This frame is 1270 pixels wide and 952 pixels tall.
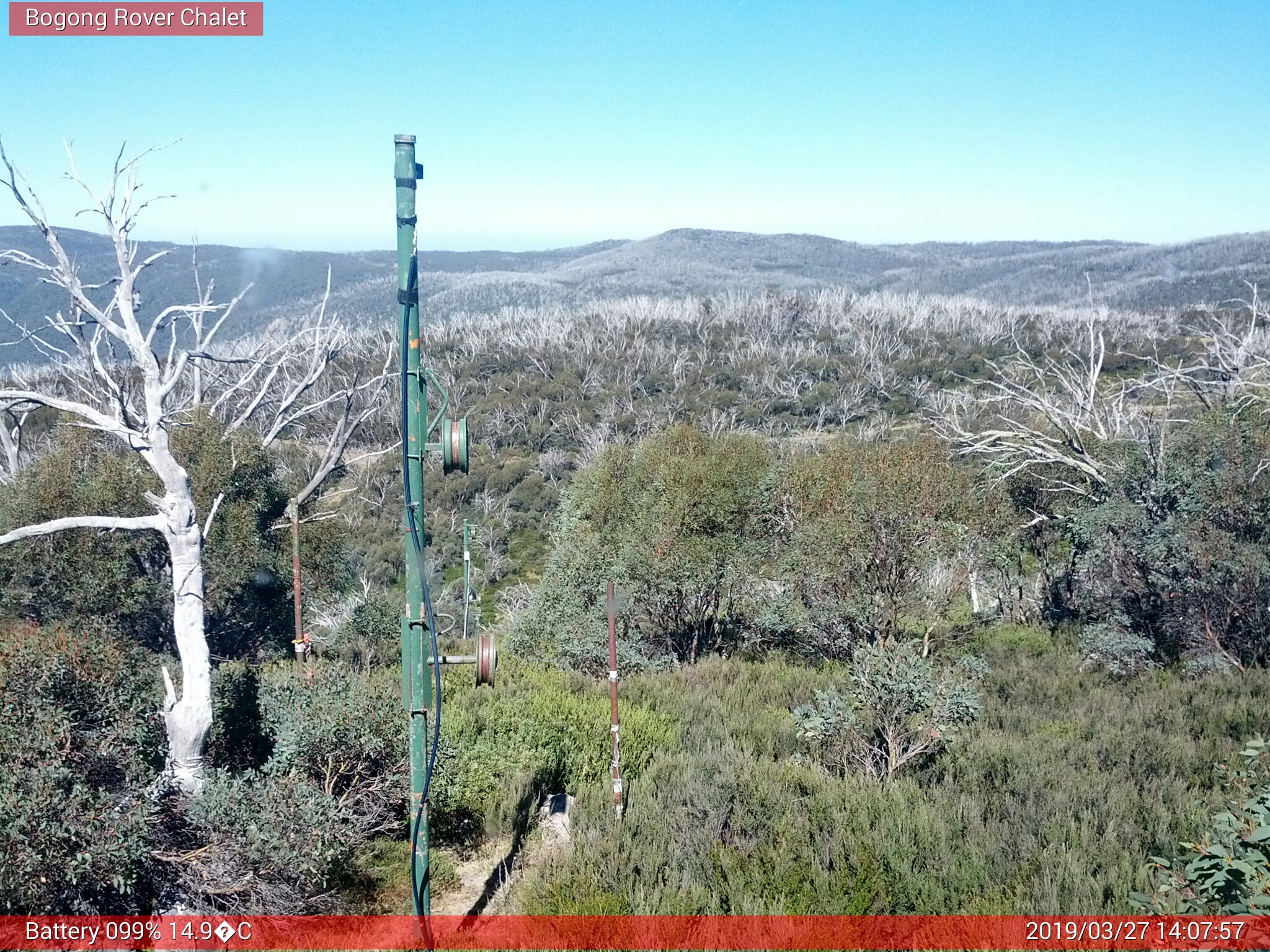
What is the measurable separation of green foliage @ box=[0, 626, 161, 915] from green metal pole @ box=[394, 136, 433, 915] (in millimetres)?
1609

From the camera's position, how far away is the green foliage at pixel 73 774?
4746 millimetres

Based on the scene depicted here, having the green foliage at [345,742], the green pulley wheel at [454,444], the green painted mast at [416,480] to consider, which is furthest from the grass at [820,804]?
the green pulley wheel at [454,444]

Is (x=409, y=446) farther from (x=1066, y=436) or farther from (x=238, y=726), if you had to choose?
(x=1066, y=436)

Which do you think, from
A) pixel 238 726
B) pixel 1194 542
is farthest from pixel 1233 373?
pixel 238 726

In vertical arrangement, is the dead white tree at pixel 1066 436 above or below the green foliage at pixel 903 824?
above

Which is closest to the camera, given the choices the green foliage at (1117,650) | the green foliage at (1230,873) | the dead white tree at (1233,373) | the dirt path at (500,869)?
the green foliage at (1230,873)

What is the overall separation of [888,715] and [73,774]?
247 inches

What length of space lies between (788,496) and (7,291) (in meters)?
47.9

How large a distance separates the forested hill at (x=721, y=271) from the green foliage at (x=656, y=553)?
92.5ft

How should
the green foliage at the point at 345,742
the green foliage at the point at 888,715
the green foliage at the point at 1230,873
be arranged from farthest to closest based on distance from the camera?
the green foliage at the point at 888,715 → the green foliage at the point at 345,742 → the green foliage at the point at 1230,873

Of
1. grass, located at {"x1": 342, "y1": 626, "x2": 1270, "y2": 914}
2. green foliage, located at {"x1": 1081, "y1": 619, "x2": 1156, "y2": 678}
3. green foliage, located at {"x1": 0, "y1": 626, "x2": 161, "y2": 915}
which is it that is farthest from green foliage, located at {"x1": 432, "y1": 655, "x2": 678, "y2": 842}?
green foliage, located at {"x1": 1081, "y1": 619, "x2": 1156, "y2": 678}

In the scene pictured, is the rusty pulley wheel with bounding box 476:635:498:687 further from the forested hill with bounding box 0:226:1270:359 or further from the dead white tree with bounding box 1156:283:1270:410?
the forested hill with bounding box 0:226:1270:359

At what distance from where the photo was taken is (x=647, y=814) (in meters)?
6.93

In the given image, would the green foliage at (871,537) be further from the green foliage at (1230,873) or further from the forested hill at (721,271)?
the forested hill at (721,271)
